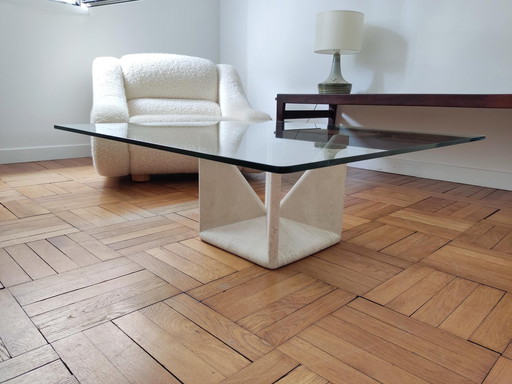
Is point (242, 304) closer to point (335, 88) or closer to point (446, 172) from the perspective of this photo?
point (335, 88)

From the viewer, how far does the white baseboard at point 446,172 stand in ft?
5.04

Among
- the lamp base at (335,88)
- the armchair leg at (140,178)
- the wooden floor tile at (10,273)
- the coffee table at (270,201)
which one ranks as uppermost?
the lamp base at (335,88)

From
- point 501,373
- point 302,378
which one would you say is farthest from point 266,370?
point 501,373

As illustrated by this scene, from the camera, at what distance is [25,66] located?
175 cm

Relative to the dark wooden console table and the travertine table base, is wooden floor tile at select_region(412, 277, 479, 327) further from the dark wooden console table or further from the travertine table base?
the dark wooden console table

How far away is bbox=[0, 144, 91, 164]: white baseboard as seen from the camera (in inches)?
70.0

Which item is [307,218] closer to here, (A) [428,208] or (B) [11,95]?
(A) [428,208]

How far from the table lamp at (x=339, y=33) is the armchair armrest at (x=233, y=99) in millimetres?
345

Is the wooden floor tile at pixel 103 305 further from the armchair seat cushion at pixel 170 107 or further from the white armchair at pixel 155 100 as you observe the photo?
the armchair seat cushion at pixel 170 107

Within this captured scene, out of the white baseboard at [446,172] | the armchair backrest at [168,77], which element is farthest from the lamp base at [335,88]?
the armchair backrest at [168,77]

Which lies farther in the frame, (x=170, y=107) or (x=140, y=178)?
(x=170, y=107)

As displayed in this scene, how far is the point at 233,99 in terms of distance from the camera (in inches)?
68.3

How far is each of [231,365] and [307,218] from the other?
505 mm

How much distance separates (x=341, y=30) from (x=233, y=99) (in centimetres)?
53
